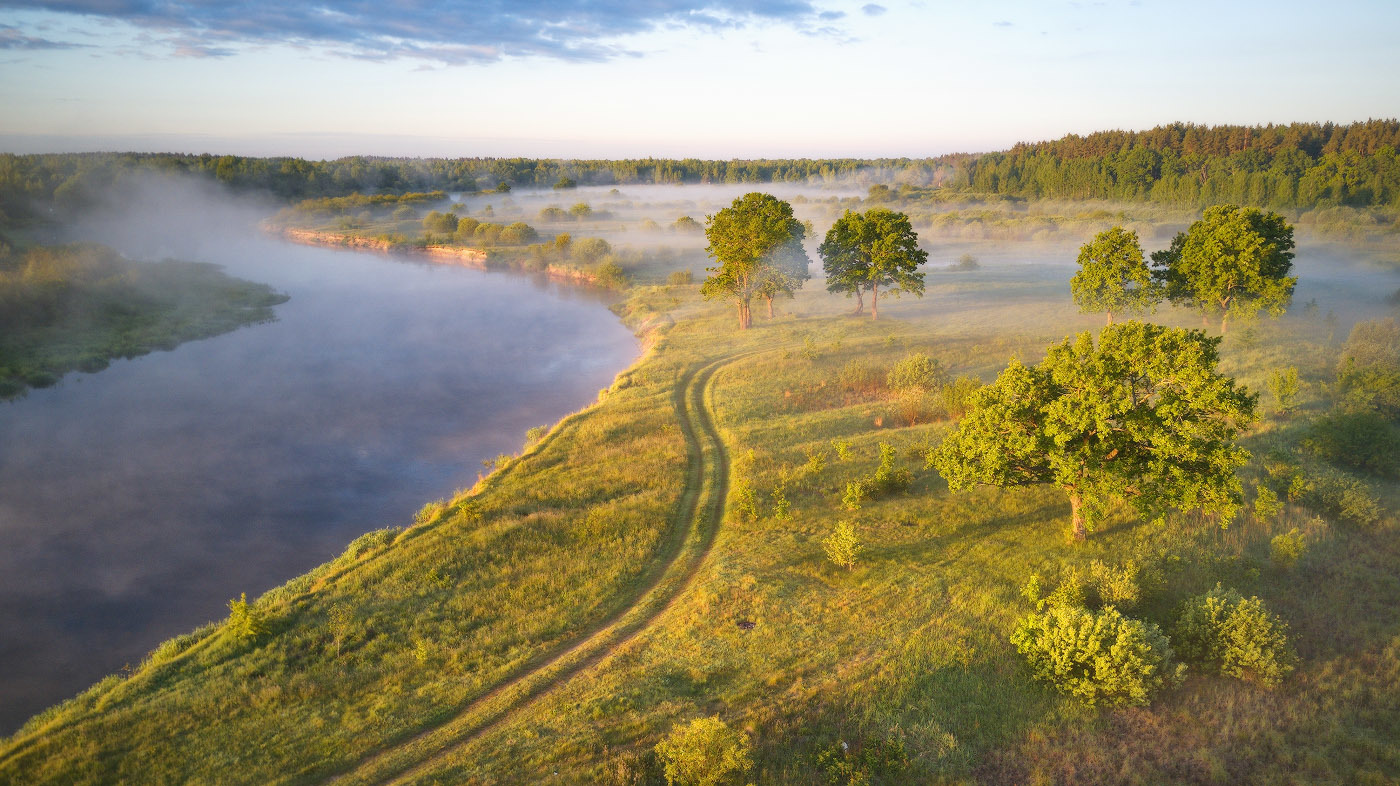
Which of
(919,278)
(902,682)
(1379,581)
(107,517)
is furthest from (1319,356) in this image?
(107,517)

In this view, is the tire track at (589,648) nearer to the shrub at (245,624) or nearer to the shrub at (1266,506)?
the shrub at (245,624)

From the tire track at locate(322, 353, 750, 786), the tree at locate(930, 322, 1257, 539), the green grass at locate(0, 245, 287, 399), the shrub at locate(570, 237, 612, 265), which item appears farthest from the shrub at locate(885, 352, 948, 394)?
the shrub at locate(570, 237, 612, 265)

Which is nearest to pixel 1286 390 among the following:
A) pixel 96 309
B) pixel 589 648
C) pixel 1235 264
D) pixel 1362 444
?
pixel 1362 444

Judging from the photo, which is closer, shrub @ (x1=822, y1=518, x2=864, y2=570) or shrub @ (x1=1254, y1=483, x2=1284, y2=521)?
shrub @ (x1=822, y1=518, x2=864, y2=570)

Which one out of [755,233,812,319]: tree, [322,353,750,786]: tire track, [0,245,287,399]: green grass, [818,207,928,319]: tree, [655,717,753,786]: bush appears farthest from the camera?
[755,233,812,319]: tree

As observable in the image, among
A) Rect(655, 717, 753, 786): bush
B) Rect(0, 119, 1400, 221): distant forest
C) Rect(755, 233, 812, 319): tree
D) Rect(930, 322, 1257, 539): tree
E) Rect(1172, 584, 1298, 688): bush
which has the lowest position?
Rect(655, 717, 753, 786): bush

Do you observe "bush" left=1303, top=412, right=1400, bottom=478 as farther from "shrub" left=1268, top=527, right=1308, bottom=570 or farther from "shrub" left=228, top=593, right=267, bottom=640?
"shrub" left=228, top=593, right=267, bottom=640

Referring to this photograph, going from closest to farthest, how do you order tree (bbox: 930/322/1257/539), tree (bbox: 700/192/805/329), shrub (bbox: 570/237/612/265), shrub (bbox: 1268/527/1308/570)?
tree (bbox: 930/322/1257/539) → shrub (bbox: 1268/527/1308/570) → tree (bbox: 700/192/805/329) → shrub (bbox: 570/237/612/265)
